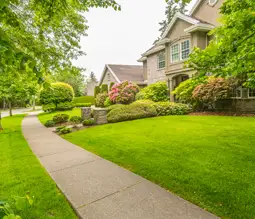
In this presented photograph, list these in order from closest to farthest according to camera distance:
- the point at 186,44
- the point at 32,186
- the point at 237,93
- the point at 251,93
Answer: the point at 32,186 → the point at 251,93 → the point at 237,93 → the point at 186,44

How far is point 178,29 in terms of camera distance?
565 inches

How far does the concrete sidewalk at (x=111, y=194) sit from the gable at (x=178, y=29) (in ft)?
43.8

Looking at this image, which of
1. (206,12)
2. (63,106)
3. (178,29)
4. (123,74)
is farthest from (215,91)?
(63,106)

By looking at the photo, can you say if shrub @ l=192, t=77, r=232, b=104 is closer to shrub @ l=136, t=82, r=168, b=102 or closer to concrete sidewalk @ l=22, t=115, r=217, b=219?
shrub @ l=136, t=82, r=168, b=102

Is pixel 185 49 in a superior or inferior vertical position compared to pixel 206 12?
inferior

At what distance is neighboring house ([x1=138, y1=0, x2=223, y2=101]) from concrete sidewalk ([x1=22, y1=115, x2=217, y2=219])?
1136cm

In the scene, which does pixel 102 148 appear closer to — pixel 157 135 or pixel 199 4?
pixel 157 135

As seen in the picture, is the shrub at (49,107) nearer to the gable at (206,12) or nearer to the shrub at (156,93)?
the shrub at (156,93)

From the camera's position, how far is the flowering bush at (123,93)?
16.3 meters

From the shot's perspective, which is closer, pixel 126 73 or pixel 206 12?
pixel 206 12

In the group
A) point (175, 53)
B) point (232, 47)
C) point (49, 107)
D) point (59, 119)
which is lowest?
point (59, 119)

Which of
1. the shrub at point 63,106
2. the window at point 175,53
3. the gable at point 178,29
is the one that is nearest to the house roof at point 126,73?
the window at point 175,53

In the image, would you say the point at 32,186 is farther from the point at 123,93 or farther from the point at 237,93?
the point at 123,93

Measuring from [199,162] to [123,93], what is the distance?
42.3 feet
